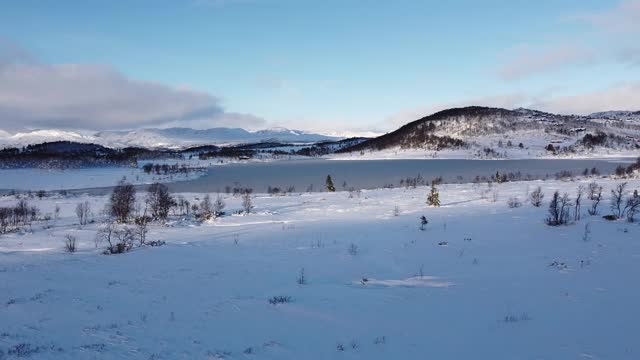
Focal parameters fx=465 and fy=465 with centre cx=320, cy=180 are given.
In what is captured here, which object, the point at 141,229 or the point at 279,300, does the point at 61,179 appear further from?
the point at 279,300

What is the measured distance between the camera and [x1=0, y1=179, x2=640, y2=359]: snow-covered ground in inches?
252

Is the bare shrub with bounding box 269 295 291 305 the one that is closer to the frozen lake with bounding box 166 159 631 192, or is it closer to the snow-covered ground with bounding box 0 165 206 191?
the frozen lake with bounding box 166 159 631 192

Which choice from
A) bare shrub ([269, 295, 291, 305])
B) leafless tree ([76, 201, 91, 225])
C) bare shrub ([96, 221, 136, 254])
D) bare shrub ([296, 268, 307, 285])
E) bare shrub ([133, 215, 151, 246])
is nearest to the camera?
bare shrub ([269, 295, 291, 305])

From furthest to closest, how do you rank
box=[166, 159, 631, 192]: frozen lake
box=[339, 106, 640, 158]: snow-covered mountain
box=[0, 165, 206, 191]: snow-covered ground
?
box=[339, 106, 640, 158]: snow-covered mountain
box=[0, 165, 206, 191]: snow-covered ground
box=[166, 159, 631, 192]: frozen lake

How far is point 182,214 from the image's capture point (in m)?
23.9

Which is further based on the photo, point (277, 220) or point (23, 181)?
point (23, 181)

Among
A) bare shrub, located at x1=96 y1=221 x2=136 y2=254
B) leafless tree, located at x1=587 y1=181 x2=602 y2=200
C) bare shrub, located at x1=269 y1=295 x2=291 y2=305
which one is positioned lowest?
bare shrub, located at x1=269 y1=295 x2=291 y2=305

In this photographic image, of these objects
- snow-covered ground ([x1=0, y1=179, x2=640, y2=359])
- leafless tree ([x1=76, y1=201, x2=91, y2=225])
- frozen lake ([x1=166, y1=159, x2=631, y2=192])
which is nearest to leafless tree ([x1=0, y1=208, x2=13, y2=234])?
leafless tree ([x1=76, y1=201, x2=91, y2=225])

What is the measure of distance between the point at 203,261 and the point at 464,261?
6.65m

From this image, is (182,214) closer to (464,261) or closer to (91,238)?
(91,238)

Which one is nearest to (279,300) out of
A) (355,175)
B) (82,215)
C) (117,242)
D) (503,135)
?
(117,242)

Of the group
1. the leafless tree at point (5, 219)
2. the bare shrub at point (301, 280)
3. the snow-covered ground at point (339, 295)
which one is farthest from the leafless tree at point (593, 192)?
the leafless tree at point (5, 219)

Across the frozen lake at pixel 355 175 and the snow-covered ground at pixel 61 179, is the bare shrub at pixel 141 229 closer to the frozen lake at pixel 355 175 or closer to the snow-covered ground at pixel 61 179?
the frozen lake at pixel 355 175

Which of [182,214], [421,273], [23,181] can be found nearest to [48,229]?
[182,214]
